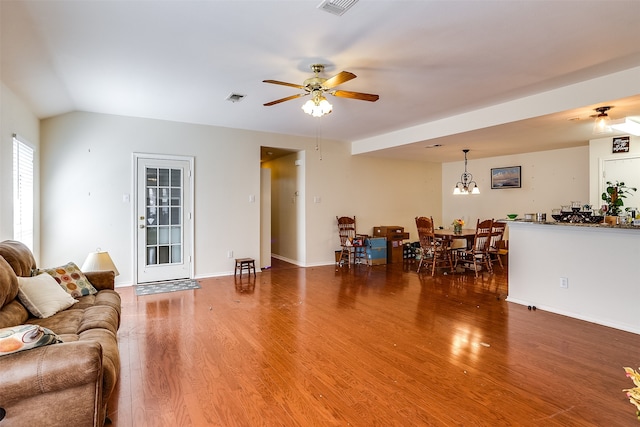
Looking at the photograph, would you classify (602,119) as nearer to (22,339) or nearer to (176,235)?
(22,339)

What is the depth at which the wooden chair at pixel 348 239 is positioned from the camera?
23.8ft

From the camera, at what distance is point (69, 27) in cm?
267

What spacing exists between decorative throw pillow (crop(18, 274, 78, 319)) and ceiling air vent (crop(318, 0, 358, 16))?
297 centimetres

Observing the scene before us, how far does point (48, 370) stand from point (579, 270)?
4.75 m

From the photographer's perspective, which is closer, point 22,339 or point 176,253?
point 22,339

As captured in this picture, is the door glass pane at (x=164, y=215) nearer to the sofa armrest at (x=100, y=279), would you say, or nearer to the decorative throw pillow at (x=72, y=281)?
the sofa armrest at (x=100, y=279)

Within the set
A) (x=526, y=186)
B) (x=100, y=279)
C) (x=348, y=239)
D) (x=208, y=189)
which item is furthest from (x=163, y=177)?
(x=526, y=186)

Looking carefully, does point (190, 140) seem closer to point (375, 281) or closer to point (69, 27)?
point (69, 27)

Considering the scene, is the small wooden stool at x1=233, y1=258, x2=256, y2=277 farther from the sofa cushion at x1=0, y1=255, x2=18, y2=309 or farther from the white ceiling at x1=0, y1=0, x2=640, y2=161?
the sofa cushion at x1=0, y1=255, x2=18, y2=309

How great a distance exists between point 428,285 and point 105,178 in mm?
5254

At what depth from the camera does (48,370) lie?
1.54 metres

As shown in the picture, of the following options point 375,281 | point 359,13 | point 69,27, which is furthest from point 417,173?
point 69,27

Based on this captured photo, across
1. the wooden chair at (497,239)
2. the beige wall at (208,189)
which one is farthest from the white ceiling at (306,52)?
the wooden chair at (497,239)

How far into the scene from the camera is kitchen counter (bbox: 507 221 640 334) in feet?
11.5
